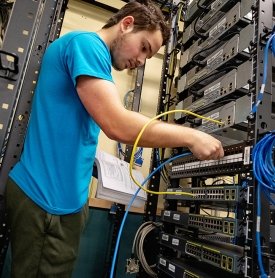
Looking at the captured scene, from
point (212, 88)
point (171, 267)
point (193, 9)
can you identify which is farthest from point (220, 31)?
point (171, 267)

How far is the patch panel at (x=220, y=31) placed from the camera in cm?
112

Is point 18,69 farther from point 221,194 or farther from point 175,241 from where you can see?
point 175,241

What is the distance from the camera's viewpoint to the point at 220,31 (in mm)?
1254

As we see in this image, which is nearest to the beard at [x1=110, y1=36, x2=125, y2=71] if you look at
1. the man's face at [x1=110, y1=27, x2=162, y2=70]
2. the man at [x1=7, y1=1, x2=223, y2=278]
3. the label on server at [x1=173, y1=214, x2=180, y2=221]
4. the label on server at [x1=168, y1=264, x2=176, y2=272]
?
the man's face at [x1=110, y1=27, x2=162, y2=70]

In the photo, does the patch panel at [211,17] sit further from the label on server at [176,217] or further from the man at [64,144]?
the label on server at [176,217]

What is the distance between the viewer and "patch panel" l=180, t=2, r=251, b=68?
1.12 m

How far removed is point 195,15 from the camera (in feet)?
5.22

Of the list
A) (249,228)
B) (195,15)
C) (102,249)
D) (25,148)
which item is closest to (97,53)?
(25,148)

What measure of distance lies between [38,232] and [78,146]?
0.88 ft

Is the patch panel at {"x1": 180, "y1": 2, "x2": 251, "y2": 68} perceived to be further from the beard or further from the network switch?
the network switch

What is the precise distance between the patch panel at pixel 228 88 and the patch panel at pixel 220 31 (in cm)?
21

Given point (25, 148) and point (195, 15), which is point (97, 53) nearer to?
point (25, 148)

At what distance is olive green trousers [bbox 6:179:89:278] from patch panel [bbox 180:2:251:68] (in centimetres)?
103

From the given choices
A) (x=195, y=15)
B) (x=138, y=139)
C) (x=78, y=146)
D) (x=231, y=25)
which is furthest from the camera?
(x=195, y=15)
